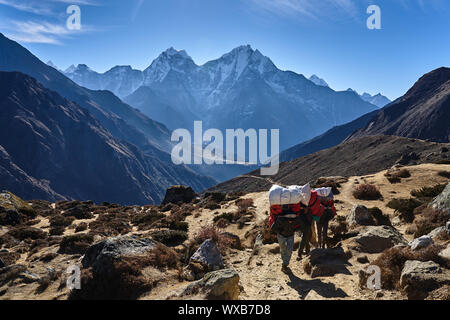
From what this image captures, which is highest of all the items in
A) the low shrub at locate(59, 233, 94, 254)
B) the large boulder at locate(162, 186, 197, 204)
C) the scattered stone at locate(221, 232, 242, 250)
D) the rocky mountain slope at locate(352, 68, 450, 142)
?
the rocky mountain slope at locate(352, 68, 450, 142)

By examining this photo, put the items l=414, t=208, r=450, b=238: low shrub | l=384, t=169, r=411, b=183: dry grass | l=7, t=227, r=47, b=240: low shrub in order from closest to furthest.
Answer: l=414, t=208, r=450, b=238: low shrub, l=7, t=227, r=47, b=240: low shrub, l=384, t=169, r=411, b=183: dry grass

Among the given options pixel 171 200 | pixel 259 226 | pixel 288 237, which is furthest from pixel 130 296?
pixel 171 200

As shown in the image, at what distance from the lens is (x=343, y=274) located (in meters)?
9.65

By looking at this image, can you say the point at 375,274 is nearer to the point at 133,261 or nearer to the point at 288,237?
the point at 288,237

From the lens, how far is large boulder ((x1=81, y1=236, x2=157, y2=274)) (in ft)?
31.0

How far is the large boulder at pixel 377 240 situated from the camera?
11328 mm

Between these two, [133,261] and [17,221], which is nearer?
[133,261]

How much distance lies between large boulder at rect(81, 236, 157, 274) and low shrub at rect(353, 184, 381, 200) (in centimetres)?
1680

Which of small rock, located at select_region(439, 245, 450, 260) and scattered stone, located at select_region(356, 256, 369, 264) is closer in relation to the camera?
small rock, located at select_region(439, 245, 450, 260)

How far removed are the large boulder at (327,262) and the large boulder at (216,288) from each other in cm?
341

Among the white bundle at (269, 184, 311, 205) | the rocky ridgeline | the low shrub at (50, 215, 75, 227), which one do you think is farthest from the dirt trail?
the low shrub at (50, 215, 75, 227)
